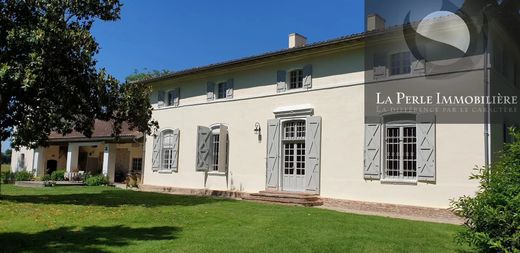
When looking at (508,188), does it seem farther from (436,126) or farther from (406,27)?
(406,27)

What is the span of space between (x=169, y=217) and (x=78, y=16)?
7821 mm

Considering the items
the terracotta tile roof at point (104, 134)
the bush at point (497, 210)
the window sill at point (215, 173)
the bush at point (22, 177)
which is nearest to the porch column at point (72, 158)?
the terracotta tile roof at point (104, 134)

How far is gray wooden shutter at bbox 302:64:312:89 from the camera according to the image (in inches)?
603

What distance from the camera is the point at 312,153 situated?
1492 centimetres

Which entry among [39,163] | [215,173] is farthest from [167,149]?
[39,163]

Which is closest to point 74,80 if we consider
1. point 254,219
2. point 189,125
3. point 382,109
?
point 189,125

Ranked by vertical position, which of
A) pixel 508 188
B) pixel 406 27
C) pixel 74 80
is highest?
pixel 406 27

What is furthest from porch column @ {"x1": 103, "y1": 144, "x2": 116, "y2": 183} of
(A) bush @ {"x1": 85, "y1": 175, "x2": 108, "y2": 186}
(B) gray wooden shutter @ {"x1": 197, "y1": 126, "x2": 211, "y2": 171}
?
(B) gray wooden shutter @ {"x1": 197, "y1": 126, "x2": 211, "y2": 171}

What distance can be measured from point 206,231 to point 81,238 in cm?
230

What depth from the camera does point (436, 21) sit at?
40.2 feet

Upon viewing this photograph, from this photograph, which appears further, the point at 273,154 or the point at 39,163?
the point at 39,163

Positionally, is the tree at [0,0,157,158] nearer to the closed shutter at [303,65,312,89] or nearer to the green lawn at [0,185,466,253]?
the green lawn at [0,185,466,253]

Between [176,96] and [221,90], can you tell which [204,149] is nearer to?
[221,90]

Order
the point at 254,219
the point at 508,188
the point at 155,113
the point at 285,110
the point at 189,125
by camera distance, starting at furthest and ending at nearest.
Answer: the point at 155,113, the point at 189,125, the point at 285,110, the point at 254,219, the point at 508,188
